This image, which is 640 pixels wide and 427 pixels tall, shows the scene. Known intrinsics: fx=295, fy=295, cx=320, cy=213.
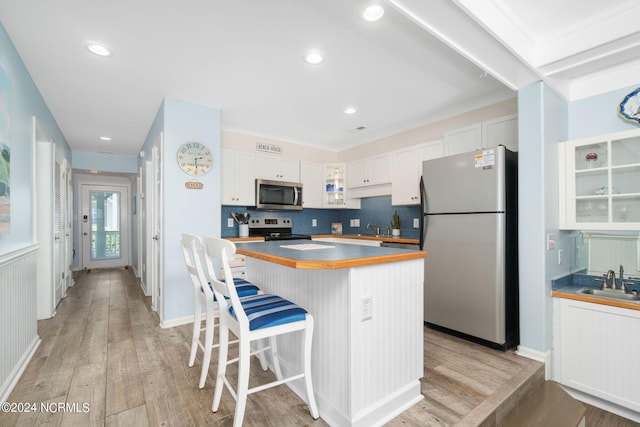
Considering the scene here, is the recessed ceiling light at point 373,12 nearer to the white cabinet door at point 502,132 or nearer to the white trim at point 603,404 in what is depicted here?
the white cabinet door at point 502,132

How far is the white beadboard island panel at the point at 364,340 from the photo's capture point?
1.56 m

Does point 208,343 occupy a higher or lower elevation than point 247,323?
lower

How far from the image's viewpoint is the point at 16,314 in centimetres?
217

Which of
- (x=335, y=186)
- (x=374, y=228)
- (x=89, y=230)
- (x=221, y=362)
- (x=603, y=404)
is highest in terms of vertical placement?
(x=335, y=186)

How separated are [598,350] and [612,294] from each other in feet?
1.54

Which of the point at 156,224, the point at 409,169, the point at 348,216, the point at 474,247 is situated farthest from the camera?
the point at 348,216

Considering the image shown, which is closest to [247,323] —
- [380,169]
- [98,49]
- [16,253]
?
[16,253]

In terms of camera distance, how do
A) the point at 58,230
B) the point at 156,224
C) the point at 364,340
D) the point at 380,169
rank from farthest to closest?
the point at 380,169, the point at 58,230, the point at 156,224, the point at 364,340

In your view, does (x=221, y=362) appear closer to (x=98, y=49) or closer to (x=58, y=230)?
(x=98, y=49)

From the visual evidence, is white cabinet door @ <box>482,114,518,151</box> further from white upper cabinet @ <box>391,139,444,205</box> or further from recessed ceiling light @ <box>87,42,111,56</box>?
recessed ceiling light @ <box>87,42,111,56</box>

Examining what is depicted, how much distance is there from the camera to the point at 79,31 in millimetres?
2109

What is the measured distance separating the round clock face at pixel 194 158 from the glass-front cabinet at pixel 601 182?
347 centimetres

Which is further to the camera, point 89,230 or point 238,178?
point 89,230

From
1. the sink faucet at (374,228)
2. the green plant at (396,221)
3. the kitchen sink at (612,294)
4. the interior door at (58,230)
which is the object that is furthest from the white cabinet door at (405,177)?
the interior door at (58,230)
